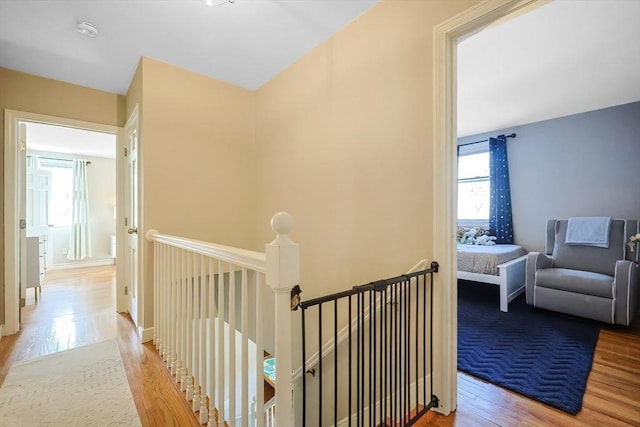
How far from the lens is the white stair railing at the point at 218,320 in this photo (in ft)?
2.91

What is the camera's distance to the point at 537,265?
3.14 meters

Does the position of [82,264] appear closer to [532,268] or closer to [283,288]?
[283,288]

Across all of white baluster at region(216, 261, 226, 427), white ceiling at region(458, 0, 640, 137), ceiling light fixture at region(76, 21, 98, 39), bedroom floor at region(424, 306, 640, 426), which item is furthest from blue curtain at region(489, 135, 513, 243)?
ceiling light fixture at region(76, 21, 98, 39)

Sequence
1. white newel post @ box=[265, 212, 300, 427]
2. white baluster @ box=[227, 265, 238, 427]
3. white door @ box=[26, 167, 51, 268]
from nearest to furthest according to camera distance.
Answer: white newel post @ box=[265, 212, 300, 427] < white baluster @ box=[227, 265, 238, 427] < white door @ box=[26, 167, 51, 268]

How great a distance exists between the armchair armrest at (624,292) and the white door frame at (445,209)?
236cm

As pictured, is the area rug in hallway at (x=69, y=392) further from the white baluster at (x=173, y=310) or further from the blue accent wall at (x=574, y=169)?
the blue accent wall at (x=574, y=169)

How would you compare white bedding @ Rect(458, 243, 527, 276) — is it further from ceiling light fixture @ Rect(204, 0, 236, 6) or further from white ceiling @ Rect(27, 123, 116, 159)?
white ceiling @ Rect(27, 123, 116, 159)

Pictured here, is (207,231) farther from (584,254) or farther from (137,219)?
(584,254)

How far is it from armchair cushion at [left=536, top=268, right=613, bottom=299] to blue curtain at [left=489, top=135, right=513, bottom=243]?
127 centimetres

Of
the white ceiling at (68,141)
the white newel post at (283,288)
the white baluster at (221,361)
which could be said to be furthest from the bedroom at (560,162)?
the white ceiling at (68,141)

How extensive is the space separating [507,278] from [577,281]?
0.60 m

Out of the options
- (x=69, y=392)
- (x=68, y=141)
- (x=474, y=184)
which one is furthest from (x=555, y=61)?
(x=68, y=141)

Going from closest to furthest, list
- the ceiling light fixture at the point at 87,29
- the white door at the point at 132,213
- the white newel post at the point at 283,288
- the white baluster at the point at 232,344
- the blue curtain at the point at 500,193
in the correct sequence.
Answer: the white newel post at the point at 283,288, the white baluster at the point at 232,344, the ceiling light fixture at the point at 87,29, the white door at the point at 132,213, the blue curtain at the point at 500,193

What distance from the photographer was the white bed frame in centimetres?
314
